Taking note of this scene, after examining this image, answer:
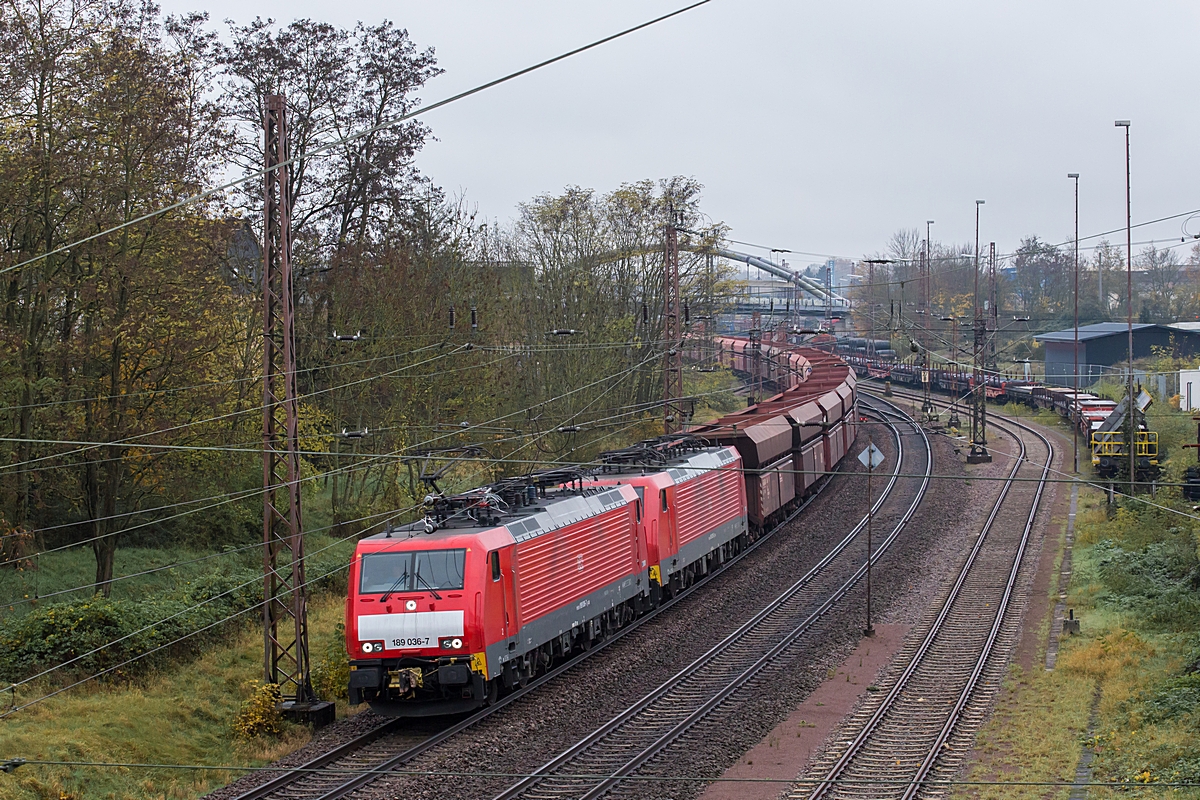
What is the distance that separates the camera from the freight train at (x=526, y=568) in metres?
17.9

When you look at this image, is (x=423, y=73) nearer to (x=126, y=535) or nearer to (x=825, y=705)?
(x=126, y=535)

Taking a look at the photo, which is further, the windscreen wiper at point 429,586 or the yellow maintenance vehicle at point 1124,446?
the yellow maintenance vehicle at point 1124,446

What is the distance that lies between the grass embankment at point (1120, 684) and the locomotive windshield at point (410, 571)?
790 cm

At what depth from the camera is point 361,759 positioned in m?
16.6

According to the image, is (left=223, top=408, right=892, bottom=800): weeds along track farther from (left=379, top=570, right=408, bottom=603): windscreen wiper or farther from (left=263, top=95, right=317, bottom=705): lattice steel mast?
(left=379, top=570, right=408, bottom=603): windscreen wiper

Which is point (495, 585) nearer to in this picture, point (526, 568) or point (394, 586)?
point (526, 568)

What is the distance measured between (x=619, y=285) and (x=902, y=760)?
109 feet

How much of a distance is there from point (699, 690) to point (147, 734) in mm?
9041

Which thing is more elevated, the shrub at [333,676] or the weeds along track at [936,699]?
the shrub at [333,676]

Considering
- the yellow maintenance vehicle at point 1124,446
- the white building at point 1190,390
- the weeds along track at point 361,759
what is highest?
the white building at point 1190,390

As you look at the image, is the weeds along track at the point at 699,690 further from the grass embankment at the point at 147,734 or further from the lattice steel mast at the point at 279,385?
the lattice steel mast at the point at 279,385

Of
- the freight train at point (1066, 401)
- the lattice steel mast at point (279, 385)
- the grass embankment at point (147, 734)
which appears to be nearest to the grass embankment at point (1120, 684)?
the freight train at point (1066, 401)

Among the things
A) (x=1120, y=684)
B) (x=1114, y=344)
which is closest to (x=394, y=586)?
(x=1120, y=684)

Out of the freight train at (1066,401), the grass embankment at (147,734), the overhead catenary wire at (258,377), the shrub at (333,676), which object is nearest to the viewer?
the grass embankment at (147,734)
